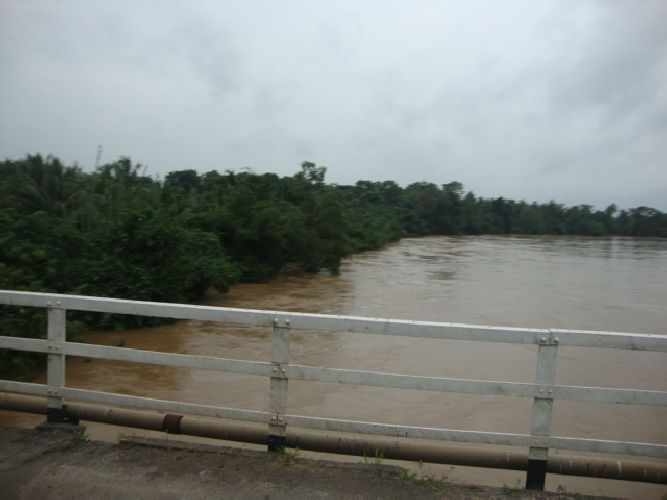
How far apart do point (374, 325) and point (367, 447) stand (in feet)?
2.95

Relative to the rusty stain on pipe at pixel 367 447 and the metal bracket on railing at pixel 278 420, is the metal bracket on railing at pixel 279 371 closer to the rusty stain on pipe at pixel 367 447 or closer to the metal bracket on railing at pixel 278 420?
the metal bracket on railing at pixel 278 420

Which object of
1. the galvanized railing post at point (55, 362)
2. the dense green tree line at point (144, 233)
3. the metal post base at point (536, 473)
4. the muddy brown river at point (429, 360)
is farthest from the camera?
the dense green tree line at point (144, 233)

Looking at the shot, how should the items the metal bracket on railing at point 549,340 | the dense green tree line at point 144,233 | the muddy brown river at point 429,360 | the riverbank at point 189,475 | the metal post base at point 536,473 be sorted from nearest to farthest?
the riverbank at point 189,475, the metal bracket on railing at point 549,340, the metal post base at point 536,473, the muddy brown river at point 429,360, the dense green tree line at point 144,233

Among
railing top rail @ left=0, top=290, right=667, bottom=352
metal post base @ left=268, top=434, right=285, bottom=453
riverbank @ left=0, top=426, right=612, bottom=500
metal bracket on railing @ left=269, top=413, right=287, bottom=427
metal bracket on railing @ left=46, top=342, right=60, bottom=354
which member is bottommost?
riverbank @ left=0, top=426, right=612, bottom=500

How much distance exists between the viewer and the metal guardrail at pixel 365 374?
358cm

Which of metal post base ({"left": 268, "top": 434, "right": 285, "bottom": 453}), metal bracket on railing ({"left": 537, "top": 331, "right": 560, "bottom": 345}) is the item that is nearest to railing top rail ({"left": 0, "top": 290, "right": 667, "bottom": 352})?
metal bracket on railing ({"left": 537, "top": 331, "right": 560, "bottom": 345})

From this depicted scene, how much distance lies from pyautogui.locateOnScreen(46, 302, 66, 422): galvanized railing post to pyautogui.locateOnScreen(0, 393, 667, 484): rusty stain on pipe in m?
0.09

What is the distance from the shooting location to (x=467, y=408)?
26.1ft

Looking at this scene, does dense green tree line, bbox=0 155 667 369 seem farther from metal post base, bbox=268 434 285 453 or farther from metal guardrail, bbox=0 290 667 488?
metal post base, bbox=268 434 285 453

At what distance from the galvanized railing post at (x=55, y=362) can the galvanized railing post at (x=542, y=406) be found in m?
3.47

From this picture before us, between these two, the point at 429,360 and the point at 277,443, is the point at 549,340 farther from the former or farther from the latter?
the point at 429,360

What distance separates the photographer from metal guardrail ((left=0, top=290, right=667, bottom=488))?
3.58 m

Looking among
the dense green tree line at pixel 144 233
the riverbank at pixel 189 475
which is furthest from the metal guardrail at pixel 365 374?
the dense green tree line at pixel 144 233

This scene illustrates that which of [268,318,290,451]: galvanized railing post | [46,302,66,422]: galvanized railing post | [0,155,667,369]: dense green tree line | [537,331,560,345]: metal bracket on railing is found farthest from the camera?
[0,155,667,369]: dense green tree line
